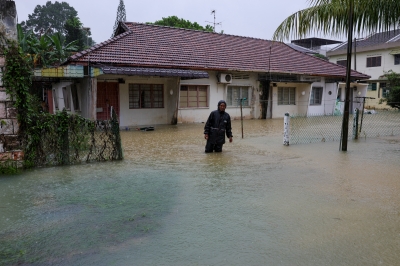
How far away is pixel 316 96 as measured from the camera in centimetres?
2388

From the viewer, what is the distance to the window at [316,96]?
23.6 m

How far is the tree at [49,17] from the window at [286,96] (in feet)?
202

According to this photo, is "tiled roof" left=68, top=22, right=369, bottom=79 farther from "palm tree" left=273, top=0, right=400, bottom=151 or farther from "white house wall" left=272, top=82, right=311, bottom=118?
"palm tree" left=273, top=0, right=400, bottom=151

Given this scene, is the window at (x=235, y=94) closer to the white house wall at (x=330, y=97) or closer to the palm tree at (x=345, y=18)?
the white house wall at (x=330, y=97)

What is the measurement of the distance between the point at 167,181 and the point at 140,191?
782 mm

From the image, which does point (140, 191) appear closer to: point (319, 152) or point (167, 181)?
point (167, 181)

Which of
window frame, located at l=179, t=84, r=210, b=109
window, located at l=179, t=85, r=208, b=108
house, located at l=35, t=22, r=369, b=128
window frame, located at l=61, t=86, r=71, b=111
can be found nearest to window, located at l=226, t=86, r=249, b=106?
house, located at l=35, t=22, r=369, b=128

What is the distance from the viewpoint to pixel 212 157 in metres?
8.86

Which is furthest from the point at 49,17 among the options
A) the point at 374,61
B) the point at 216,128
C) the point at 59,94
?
the point at 216,128

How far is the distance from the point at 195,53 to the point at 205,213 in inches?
621

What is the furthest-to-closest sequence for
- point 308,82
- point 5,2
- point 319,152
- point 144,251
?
point 308,82 < point 319,152 < point 5,2 < point 144,251

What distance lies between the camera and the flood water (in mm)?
3459

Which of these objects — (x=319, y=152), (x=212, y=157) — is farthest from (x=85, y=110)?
(x=319, y=152)

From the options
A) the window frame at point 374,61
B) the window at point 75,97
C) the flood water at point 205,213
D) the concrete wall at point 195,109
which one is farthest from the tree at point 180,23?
the flood water at point 205,213
